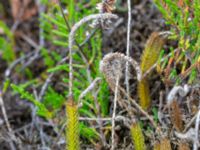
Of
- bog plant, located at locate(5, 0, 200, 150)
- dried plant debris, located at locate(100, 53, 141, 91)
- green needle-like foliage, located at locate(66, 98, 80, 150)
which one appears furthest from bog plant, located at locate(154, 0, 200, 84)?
green needle-like foliage, located at locate(66, 98, 80, 150)

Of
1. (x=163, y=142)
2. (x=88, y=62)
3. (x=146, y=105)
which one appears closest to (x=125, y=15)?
(x=88, y=62)

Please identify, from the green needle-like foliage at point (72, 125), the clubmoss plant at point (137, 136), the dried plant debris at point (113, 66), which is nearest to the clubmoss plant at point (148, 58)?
the dried plant debris at point (113, 66)

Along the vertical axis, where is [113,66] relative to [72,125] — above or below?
above

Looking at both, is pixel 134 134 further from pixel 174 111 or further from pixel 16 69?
pixel 16 69

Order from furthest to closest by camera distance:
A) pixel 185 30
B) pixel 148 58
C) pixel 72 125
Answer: pixel 148 58 → pixel 185 30 → pixel 72 125

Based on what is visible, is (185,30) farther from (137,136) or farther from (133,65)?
(137,136)

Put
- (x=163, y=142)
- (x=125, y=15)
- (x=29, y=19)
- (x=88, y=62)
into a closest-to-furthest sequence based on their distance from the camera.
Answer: (x=163, y=142) < (x=88, y=62) < (x=125, y=15) < (x=29, y=19)

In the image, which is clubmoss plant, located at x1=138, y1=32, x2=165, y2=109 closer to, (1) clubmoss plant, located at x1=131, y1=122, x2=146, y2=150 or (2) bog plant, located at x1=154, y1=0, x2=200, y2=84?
(2) bog plant, located at x1=154, y1=0, x2=200, y2=84

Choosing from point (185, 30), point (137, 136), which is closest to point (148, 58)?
point (185, 30)

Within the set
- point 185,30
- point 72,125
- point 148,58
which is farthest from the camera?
point 148,58

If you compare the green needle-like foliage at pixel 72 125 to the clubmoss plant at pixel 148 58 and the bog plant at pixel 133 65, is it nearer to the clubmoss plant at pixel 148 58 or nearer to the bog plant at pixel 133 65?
the bog plant at pixel 133 65

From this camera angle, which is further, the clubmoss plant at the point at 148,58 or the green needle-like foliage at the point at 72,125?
the clubmoss plant at the point at 148,58
